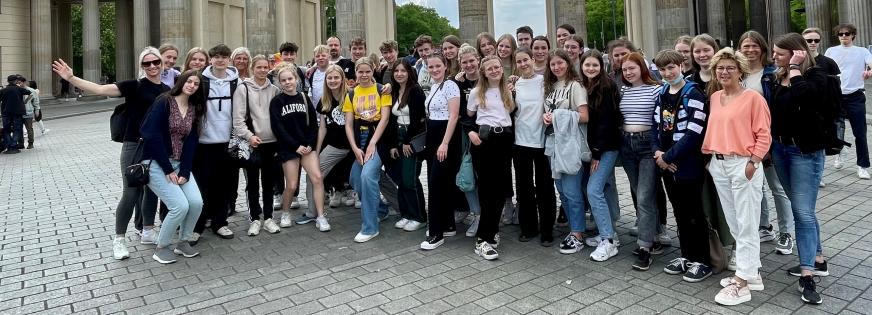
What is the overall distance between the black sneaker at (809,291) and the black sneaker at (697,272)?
70 centimetres

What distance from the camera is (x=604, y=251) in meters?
5.61

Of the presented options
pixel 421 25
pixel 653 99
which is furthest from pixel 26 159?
pixel 421 25

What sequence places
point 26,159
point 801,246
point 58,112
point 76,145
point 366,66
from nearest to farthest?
point 801,246 → point 366,66 → point 26,159 → point 76,145 → point 58,112

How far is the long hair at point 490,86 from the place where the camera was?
5.96 metres

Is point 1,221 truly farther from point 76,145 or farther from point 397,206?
point 76,145

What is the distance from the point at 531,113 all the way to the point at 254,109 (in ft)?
10.5

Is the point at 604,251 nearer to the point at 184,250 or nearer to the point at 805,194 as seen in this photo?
the point at 805,194

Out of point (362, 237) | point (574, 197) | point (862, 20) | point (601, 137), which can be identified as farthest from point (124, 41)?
point (601, 137)

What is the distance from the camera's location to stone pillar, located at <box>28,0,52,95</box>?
3509 centimetres

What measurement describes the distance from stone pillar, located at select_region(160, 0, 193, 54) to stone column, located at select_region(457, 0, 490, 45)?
40.9ft

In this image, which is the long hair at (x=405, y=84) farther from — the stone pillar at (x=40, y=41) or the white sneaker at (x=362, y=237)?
the stone pillar at (x=40, y=41)

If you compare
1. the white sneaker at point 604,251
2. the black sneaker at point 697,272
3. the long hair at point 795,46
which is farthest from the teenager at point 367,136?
the long hair at point 795,46

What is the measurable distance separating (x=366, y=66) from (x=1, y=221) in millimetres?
5604

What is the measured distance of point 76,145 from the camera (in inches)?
696
